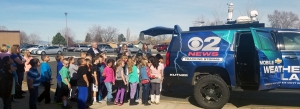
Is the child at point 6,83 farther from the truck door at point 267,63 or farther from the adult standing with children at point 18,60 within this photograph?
the truck door at point 267,63

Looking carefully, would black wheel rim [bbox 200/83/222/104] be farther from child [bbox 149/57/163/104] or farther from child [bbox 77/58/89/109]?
child [bbox 77/58/89/109]

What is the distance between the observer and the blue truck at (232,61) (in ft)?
21.1

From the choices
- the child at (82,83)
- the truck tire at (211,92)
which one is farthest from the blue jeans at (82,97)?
the truck tire at (211,92)

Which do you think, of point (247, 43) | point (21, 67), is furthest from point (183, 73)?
point (21, 67)

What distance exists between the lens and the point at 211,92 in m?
6.85

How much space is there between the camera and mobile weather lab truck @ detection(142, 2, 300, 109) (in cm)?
643

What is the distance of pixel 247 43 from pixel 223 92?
4.46 feet

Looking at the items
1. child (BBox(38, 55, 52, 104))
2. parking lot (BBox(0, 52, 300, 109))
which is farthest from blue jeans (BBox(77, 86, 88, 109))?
child (BBox(38, 55, 52, 104))

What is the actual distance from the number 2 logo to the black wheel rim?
2.83 ft

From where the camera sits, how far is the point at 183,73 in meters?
7.17

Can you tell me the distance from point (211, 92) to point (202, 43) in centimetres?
119

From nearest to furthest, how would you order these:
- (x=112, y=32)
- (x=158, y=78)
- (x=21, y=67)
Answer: (x=158, y=78)
(x=21, y=67)
(x=112, y=32)

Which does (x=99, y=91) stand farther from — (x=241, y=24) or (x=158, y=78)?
(x=241, y=24)

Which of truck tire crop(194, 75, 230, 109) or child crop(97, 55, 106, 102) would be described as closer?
truck tire crop(194, 75, 230, 109)
